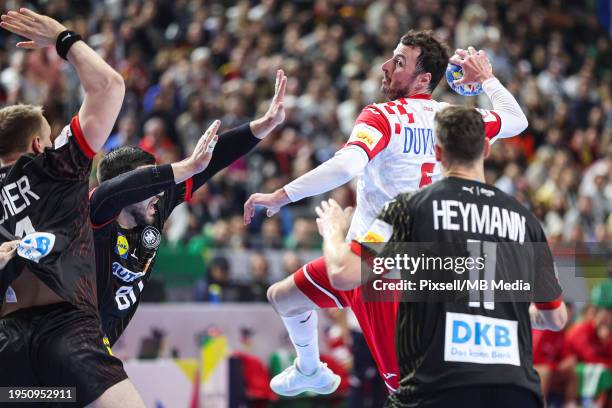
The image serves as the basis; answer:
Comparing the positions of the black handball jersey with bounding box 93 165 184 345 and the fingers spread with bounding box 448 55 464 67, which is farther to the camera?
the fingers spread with bounding box 448 55 464 67

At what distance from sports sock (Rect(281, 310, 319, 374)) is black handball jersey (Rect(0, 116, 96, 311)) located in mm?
2187

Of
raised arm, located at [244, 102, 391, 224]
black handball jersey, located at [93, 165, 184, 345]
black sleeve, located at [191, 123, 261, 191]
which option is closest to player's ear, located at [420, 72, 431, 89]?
raised arm, located at [244, 102, 391, 224]

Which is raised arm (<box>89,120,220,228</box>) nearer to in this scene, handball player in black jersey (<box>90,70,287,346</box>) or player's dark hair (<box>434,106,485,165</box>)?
handball player in black jersey (<box>90,70,287,346</box>)

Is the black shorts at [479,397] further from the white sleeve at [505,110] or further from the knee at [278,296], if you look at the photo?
the white sleeve at [505,110]

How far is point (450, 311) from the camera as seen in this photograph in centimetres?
554

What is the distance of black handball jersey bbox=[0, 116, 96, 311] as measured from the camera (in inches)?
238

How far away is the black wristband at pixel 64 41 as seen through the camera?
603 centimetres

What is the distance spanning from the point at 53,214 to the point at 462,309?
2.54 m

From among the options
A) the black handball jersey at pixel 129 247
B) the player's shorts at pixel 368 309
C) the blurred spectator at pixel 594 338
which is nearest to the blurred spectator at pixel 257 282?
the blurred spectator at pixel 594 338

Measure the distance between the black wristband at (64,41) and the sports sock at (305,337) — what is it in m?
2.98

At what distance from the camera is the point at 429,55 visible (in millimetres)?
7926

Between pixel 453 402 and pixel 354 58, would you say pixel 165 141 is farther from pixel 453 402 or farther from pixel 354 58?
pixel 453 402

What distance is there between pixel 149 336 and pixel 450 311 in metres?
9.23

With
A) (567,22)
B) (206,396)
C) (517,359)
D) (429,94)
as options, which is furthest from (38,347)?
(567,22)
